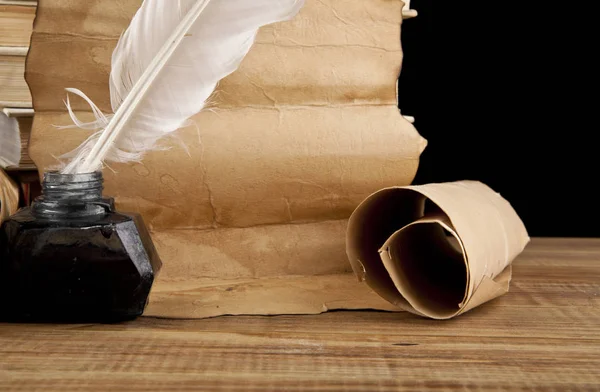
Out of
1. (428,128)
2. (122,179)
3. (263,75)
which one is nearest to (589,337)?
(263,75)

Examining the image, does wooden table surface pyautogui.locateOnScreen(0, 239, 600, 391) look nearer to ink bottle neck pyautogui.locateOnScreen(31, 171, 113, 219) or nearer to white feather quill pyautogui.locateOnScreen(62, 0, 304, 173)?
ink bottle neck pyautogui.locateOnScreen(31, 171, 113, 219)

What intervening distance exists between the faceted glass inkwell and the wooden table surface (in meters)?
0.03

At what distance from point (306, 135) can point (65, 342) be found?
0.54m

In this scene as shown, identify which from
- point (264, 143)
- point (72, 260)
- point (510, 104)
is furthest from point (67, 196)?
point (510, 104)

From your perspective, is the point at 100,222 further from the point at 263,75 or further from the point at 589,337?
the point at 589,337

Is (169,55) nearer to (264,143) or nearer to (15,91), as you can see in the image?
(264,143)

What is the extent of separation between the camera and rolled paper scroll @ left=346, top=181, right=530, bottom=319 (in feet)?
3.71

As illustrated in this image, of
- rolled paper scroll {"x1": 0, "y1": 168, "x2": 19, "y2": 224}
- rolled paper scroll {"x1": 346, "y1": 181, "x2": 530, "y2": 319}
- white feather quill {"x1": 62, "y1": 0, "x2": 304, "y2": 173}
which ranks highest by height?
white feather quill {"x1": 62, "y1": 0, "x2": 304, "y2": 173}

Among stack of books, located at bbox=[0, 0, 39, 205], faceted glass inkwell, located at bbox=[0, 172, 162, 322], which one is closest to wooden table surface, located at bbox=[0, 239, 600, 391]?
faceted glass inkwell, located at bbox=[0, 172, 162, 322]

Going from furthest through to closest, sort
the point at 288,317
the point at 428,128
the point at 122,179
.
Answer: the point at 428,128, the point at 122,179, the point at 288,317

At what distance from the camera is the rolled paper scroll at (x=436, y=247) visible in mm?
1132

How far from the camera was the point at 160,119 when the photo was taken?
46.0 inches

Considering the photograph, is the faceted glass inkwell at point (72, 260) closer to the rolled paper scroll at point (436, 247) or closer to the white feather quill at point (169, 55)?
the white feather quill at point (169, 55)

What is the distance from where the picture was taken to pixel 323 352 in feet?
3.19
